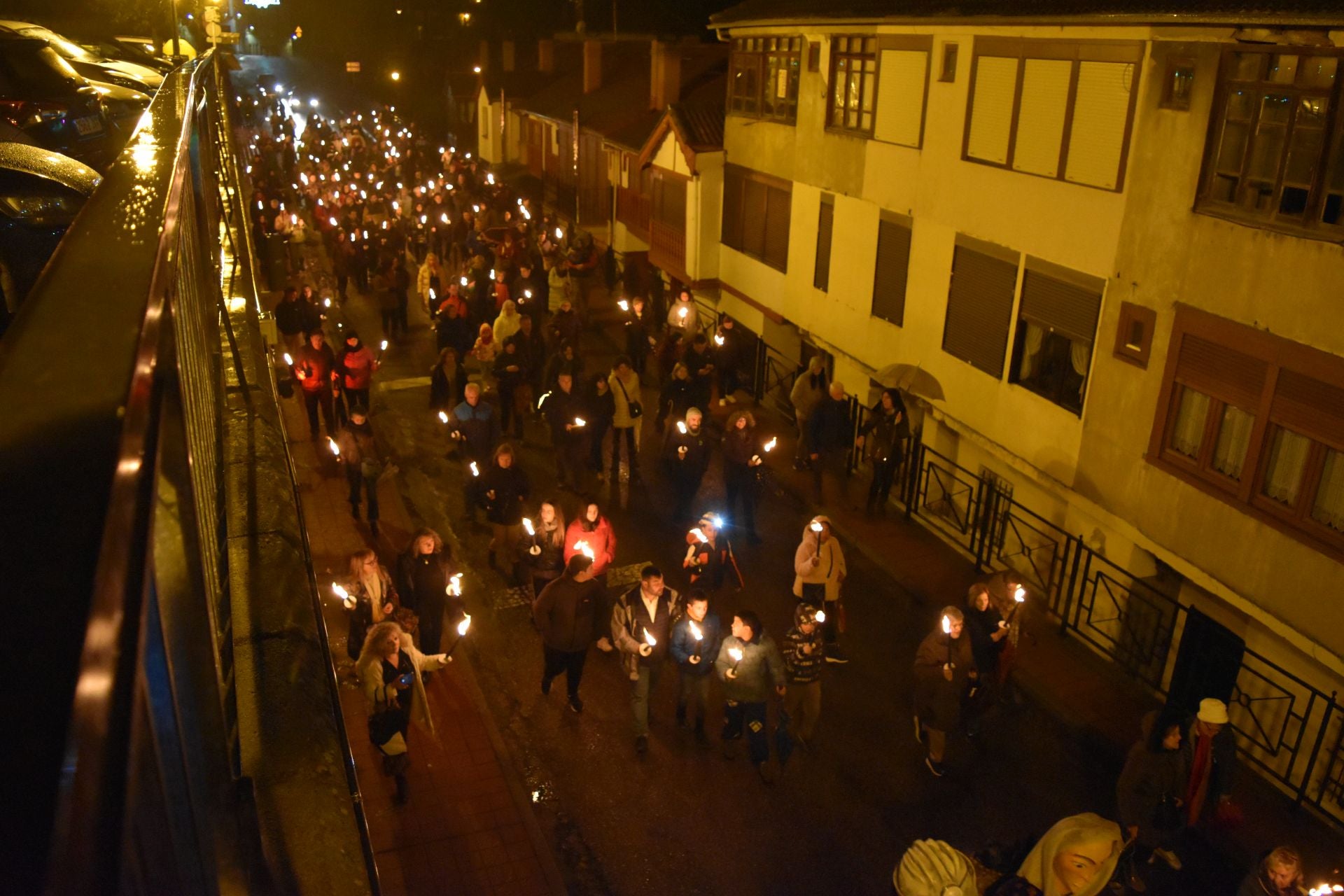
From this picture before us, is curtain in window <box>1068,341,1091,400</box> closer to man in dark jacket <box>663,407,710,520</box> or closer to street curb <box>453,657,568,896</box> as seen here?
man in dark jacket <box>663,407,710,520</box>

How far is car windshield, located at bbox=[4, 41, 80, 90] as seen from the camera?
11.5 m

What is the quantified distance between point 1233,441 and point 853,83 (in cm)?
1003

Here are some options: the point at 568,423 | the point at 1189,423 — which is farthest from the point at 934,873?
the point at 568,423

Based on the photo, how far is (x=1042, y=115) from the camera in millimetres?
13773

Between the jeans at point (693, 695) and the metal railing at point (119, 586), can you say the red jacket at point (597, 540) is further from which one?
the metal railing at point (119, 586)

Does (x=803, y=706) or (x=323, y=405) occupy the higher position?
(x=323, y=405)

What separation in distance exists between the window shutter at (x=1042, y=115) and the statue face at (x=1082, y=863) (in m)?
9.52

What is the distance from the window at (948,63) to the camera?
15.7 metres

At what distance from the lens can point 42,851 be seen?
26.5 inches

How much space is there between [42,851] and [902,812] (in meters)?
9.80

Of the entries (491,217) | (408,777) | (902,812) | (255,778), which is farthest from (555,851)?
(491,217)

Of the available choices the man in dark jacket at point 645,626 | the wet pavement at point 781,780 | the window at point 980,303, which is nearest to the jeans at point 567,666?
the wet pavement at point 781,780

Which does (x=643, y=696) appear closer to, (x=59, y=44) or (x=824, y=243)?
(x=59, y=44)

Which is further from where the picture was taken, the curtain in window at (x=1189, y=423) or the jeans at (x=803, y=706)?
the curtain in window at (x=1189, y=423)
